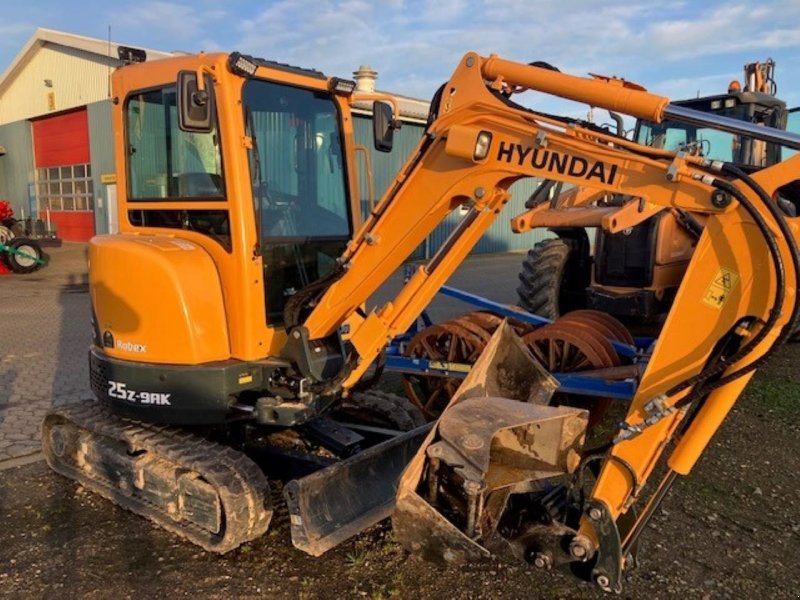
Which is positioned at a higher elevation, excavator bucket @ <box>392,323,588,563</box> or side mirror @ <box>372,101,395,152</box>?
side mirror @ <box>372,101,395,152</box>

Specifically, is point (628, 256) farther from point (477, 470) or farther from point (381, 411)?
point (477, 470)

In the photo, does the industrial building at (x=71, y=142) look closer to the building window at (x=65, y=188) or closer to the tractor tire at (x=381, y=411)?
the building window at (x=65, y=188)

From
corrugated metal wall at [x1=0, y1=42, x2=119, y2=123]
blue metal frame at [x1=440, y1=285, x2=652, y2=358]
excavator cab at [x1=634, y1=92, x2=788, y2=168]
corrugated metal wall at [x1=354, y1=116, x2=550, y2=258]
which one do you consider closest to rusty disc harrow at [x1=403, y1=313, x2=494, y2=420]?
blue metal frame at [x1=440, y1=285, x2=652, y2=358]

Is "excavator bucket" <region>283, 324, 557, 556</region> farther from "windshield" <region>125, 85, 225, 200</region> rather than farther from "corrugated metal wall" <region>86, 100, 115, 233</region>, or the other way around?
"corrugated metal wall" <region>86, 100, 115, 233</region>

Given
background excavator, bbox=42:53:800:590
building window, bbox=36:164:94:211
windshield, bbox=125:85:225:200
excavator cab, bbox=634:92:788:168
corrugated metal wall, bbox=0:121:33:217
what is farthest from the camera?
corrugated metal wall, bbox=0:121:33:217

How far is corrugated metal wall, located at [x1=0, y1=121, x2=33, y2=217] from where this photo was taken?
22.0 m

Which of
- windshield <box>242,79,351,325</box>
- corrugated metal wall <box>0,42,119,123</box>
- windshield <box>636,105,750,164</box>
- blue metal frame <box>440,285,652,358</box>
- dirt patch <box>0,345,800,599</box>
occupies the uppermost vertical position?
corrugated metal wall <box>0,42,119,123</box>

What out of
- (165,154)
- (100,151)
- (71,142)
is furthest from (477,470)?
(71,142)

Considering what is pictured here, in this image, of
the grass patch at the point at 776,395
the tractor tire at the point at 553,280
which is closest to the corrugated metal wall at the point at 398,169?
the tractor tire at the point at 553,280

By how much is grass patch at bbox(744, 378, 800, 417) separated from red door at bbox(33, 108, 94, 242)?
1804cm

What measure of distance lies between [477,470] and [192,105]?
2186mm

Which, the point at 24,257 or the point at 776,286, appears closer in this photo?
the point at 776,286

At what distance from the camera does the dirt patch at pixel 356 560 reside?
3381mm

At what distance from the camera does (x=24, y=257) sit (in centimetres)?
1552
